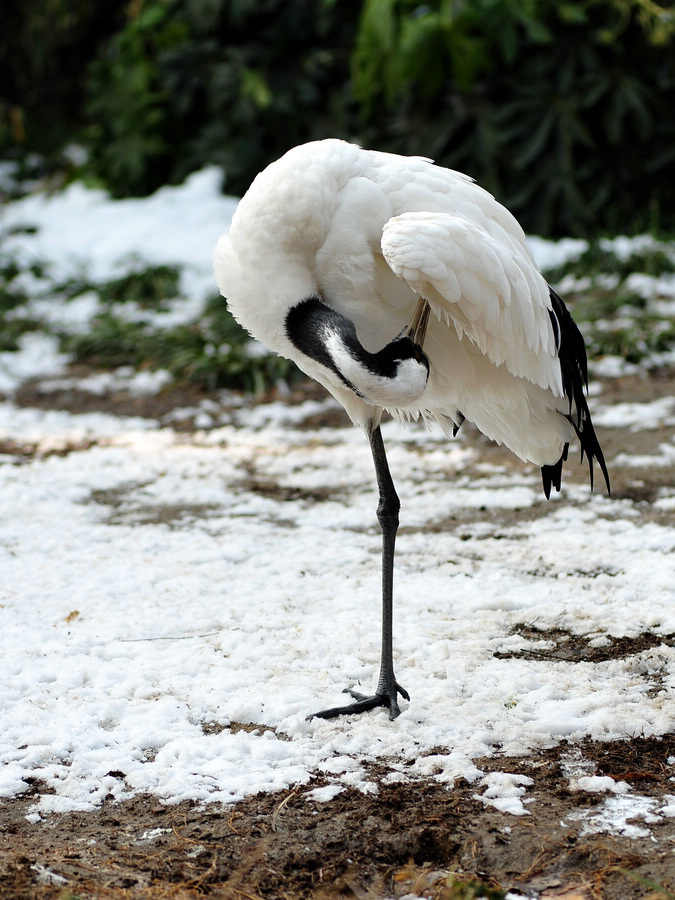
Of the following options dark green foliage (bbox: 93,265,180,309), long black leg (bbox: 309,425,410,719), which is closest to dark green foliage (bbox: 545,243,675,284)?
dark green foliage (bbox: 93,265,180,309)

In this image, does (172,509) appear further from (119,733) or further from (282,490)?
(119,733)

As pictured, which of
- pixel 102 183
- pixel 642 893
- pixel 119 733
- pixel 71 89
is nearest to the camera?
pixel 642 893

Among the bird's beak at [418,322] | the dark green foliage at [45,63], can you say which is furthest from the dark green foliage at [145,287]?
the bird's beak at [418,322]

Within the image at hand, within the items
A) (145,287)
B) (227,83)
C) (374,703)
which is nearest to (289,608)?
(374,703)

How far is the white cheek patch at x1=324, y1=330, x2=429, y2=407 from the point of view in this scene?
108 inches

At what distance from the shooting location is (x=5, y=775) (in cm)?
265

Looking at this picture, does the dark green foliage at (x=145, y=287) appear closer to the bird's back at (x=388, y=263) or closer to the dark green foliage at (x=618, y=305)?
the dark green foliage at (x=618, y=305)

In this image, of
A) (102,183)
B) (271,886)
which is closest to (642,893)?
(271,886)

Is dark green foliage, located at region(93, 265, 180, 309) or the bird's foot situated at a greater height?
dark green foliage, located at region(93, 265, 180, 309)

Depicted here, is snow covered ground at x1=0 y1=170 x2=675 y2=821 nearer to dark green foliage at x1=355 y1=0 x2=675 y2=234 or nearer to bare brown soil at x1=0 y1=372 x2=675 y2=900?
bare brown soil at x1=0 y1=372 x2=675 y2=900

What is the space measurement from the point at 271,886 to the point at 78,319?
7277 millimetres

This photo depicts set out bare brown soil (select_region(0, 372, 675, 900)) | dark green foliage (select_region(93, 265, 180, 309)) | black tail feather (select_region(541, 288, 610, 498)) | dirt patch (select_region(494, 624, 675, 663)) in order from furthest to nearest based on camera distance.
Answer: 1. dark green foliage (select_region(93, 265, 180, 309))
2. black tail feather (select_region(541, 288, 610, 498))
3. dirt patch (select_region(494, 624, 675, 663))
4. bare brown soil (select_region(0, 372, 675, 900))

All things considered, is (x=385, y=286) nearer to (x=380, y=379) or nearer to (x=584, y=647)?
(x=380, y=379)

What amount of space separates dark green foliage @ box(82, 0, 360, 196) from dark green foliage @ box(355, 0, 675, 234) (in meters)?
0.79
